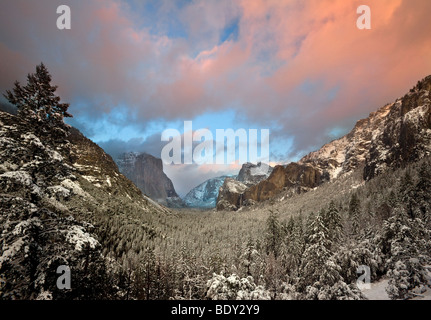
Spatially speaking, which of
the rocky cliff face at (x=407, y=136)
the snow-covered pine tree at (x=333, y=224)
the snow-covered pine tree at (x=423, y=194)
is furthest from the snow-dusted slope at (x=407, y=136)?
the snow-covered pine tree at (x=333, y=224)

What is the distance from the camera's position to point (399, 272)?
13680 mm

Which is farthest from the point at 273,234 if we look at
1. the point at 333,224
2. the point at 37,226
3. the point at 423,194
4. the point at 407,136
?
the point at 407,136

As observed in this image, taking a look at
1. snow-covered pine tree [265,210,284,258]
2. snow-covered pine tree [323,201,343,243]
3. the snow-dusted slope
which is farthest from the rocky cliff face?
snow-covered pine tree [265,210,284,258]

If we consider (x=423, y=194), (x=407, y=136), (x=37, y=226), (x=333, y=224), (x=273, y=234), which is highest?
(x=407, y=136)

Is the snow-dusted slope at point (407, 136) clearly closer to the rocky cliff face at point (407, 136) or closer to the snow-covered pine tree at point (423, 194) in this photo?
the rocky cliff face at point (407, 136)

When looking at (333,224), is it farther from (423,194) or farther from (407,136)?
(407,136)

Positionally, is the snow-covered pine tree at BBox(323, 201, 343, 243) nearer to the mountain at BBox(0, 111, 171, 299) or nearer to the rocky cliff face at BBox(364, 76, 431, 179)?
the mountain at BBox(0, 111, 171, 299)

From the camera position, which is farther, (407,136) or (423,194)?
(407,136)

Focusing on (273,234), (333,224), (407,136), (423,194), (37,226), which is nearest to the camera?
(37,226)

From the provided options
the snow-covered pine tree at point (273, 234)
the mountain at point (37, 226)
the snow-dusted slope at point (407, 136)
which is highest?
the snow-dusted slope at point (407, 136)

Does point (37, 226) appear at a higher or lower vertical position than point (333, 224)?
higher
